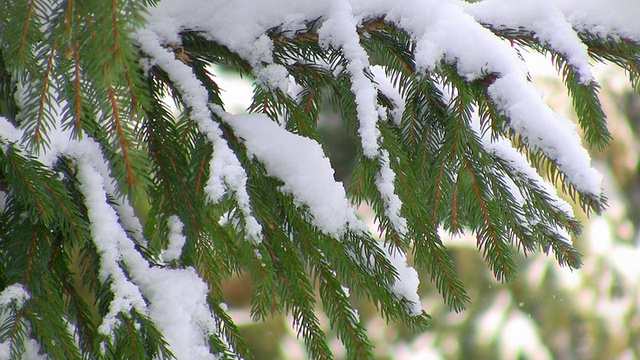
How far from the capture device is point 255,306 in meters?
0.73

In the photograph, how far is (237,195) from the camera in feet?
1.96

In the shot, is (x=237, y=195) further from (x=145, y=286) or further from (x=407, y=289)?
(x=407, y=289)

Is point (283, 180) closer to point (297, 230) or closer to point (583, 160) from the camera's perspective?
point (297, 230)

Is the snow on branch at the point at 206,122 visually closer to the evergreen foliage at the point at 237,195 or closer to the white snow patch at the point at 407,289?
the evergreen foliage at the point at 237,195

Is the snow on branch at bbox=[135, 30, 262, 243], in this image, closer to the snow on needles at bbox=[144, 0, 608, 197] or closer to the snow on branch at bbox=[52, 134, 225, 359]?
the snow on needles at bbox=[144, 0, 608, 197]

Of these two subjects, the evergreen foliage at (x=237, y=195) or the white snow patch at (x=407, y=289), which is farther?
the white snow patch at (x=407, y=289)

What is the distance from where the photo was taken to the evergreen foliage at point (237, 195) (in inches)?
23.3

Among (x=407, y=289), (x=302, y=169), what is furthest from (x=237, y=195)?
(x=407, y=289)

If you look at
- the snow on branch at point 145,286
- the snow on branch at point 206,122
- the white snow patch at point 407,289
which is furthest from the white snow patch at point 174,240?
the white snow patch at point 407,289

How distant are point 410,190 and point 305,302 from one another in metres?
0.20

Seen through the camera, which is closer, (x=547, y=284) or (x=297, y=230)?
(x=297, y=230)

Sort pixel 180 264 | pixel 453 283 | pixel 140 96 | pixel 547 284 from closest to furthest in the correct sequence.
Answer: pixel 140 96 < pixel 180 264 < pixel 453 283 < pixel 547 284

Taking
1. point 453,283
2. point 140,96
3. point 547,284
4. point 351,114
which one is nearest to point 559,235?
point 453,283

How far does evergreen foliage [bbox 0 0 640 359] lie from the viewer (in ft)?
1.94
